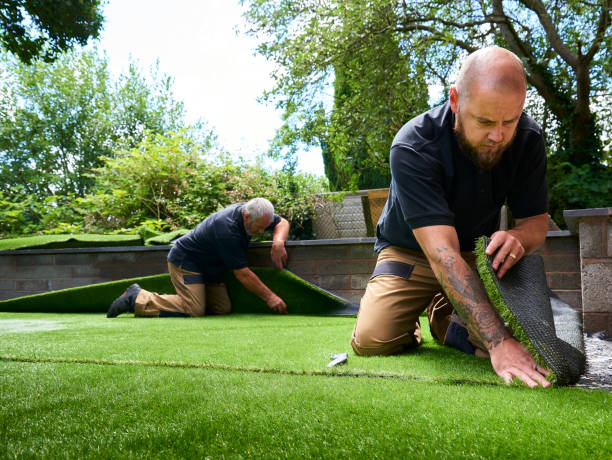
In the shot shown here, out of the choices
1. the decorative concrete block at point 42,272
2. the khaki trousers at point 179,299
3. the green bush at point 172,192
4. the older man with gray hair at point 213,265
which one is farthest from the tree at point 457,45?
the decorative concrete block at point 42,272

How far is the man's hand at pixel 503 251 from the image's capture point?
1.43 m

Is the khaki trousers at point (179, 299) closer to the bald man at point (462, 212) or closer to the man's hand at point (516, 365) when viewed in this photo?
the bald man at point (462, 212)

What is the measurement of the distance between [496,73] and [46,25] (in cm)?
132

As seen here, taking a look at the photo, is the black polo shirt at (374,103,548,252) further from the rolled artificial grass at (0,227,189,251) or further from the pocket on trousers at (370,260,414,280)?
the rolled artificial grass at (0,227,189,251)

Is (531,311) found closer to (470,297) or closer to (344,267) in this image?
(470,297)

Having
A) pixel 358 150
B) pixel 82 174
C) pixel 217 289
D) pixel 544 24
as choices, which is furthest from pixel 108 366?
pixel 544 24

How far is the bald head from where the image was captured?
1.41 metres

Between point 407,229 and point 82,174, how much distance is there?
8.26 ft

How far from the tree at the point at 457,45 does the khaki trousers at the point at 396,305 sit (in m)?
3.42

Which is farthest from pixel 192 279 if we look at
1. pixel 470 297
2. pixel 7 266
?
pixel 470 297

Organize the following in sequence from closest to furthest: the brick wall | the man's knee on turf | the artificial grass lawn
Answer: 1. the artificial grass lawn
2. the man's knee on turf
3. the brick wall

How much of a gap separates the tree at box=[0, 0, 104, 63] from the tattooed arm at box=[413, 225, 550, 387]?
1.24m

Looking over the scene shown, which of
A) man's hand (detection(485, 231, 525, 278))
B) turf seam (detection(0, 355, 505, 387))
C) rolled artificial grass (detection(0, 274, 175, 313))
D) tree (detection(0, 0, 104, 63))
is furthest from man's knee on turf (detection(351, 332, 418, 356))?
rolled artificial grass (detection(0, 274, 175, 313))

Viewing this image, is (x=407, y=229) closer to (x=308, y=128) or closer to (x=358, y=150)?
(x=358, y=150)
